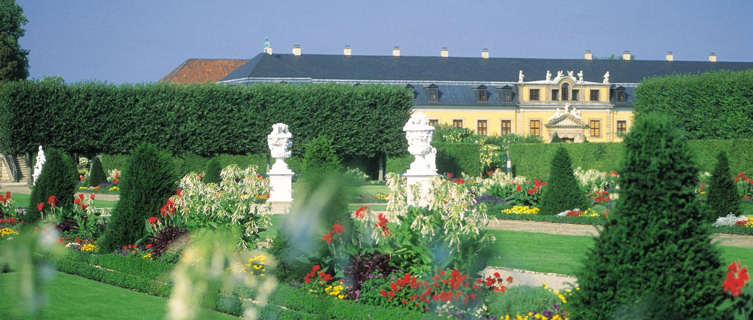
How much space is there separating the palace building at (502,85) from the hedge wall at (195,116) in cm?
1681

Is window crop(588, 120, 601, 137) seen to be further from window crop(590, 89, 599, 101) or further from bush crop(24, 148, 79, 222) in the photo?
bush crop(24, 148, 79, 222)

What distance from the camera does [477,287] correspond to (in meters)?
6.06

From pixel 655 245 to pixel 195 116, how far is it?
30038 millimetres

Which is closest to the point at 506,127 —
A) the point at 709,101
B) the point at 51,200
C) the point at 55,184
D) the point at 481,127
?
the point at 481,127

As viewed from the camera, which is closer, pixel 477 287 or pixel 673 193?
pixel 673 193

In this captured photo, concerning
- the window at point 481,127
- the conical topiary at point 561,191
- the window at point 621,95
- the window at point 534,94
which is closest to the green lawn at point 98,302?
the conical topiary at point 561,191

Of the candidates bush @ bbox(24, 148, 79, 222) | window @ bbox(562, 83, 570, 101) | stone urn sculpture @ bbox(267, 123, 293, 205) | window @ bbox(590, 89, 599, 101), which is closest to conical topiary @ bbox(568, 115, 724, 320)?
bush @ bbox(24, 148, 79, 222)

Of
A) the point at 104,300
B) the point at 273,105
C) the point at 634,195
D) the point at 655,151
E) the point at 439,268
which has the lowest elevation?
the point at 104,300

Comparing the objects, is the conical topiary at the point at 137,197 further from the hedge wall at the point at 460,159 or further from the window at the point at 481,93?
the window at the point at 481,93

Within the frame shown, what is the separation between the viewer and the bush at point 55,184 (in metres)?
11.9

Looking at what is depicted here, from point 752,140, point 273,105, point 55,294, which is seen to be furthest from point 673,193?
point 273,105

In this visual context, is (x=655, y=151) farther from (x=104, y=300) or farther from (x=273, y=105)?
(x=273, y=105)

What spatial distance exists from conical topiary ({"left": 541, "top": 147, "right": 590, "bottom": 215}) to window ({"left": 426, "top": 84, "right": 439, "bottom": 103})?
3692 centimetres

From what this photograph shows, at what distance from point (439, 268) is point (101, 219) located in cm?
815
